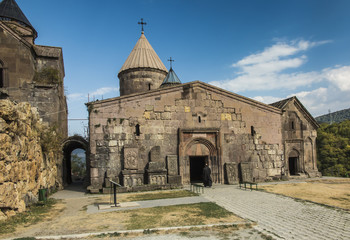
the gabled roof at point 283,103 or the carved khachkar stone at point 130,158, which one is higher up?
the gabled roof at point 283,103

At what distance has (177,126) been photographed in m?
13.2

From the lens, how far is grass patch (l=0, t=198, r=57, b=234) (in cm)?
605

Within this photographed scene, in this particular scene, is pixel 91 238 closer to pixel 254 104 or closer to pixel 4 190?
pixel 4 190

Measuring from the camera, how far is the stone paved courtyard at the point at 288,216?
559 cm

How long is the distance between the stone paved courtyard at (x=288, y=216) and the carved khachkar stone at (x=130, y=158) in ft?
12.2

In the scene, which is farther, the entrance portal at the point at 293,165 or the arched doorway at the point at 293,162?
the entrance portal at the point at 293,165

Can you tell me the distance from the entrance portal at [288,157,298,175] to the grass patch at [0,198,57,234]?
42.1ft

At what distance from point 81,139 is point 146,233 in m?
9.12

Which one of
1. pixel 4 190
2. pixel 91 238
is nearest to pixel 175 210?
pixel 91 238

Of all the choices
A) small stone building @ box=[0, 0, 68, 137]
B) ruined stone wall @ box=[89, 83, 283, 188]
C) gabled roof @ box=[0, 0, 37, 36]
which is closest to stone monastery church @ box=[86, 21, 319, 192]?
ruined stone wall @ box=[89, 83, 283, 188]

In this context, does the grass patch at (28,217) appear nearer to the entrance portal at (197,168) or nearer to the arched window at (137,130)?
the arched window at (137,130)

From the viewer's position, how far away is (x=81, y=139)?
541 inches

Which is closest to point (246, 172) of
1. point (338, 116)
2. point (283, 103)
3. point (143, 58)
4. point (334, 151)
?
point (283, 103)

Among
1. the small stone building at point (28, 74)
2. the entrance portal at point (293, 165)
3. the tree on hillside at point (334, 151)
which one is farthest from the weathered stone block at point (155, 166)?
the tree on hillside at point (334, 151)
